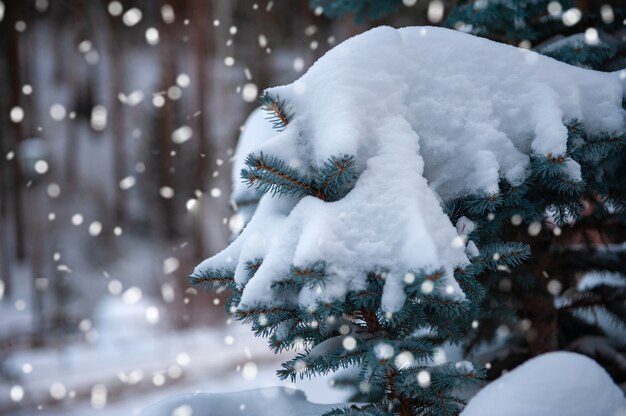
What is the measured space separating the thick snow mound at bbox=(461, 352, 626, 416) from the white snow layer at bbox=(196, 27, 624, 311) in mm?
446

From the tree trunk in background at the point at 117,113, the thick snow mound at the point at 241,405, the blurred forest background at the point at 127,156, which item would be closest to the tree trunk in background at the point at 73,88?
the blurred forest background at the point at 127,156

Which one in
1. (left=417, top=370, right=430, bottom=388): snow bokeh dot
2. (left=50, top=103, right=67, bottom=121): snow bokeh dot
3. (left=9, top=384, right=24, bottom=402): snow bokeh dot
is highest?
(left=50, top=103, right=67, bottom=121): snow bokeh dot

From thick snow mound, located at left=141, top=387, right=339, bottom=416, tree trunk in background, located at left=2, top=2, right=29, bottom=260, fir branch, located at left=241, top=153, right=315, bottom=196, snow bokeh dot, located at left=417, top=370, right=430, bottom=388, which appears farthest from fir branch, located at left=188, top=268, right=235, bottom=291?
tree trunk in background, located at left=2, top=2, right=29, bottom=260

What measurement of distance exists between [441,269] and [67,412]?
22.4 feet

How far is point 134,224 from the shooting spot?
342 inches

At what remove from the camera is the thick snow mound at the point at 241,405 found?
195 cm

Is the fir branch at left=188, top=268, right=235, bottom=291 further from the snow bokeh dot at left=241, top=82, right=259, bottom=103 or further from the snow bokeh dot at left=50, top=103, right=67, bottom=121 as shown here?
the snow bokeh dot at left=50, top=103, right=67, bottom=121

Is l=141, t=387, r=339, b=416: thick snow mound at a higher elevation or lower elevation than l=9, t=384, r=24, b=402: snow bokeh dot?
higher

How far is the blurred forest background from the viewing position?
829cm

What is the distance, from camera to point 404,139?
1.58m

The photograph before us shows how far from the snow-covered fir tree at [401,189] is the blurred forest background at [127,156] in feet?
21.7

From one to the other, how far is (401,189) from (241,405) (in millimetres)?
1180

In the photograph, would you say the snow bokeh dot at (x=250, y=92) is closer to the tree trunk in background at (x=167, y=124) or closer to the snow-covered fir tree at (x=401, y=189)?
the tree trunk in background at (x=167, y=124)

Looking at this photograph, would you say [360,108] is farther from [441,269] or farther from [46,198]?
[46,198]
